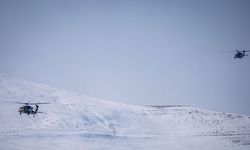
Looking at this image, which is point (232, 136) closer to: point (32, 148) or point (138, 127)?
point (138, 127)

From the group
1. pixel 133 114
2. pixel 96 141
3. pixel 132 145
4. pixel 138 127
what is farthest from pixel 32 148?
pixel 133 114

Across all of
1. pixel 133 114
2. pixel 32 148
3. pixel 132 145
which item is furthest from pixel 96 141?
pixel 133 114

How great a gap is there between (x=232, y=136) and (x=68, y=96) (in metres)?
32.5

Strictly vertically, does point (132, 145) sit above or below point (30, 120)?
below

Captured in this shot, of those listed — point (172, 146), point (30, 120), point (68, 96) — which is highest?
point (68, 96)

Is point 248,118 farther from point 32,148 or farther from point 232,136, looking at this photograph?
point 32,148

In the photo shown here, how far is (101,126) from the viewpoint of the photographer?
1881 inches

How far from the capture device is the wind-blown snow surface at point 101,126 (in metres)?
37.5

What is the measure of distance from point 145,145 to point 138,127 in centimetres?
1111

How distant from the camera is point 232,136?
46719 millimetres

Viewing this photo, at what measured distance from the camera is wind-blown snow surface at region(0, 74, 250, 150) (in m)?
37.5

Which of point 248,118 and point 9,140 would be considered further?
point 248,118

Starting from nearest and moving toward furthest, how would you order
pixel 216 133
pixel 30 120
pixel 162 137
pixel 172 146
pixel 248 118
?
pixel 172 146, pixel 30 120, pixel 162 137, pixel 216 133, pixel 248 118

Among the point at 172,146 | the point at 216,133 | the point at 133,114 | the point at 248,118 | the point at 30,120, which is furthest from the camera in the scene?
the point at 248,118
